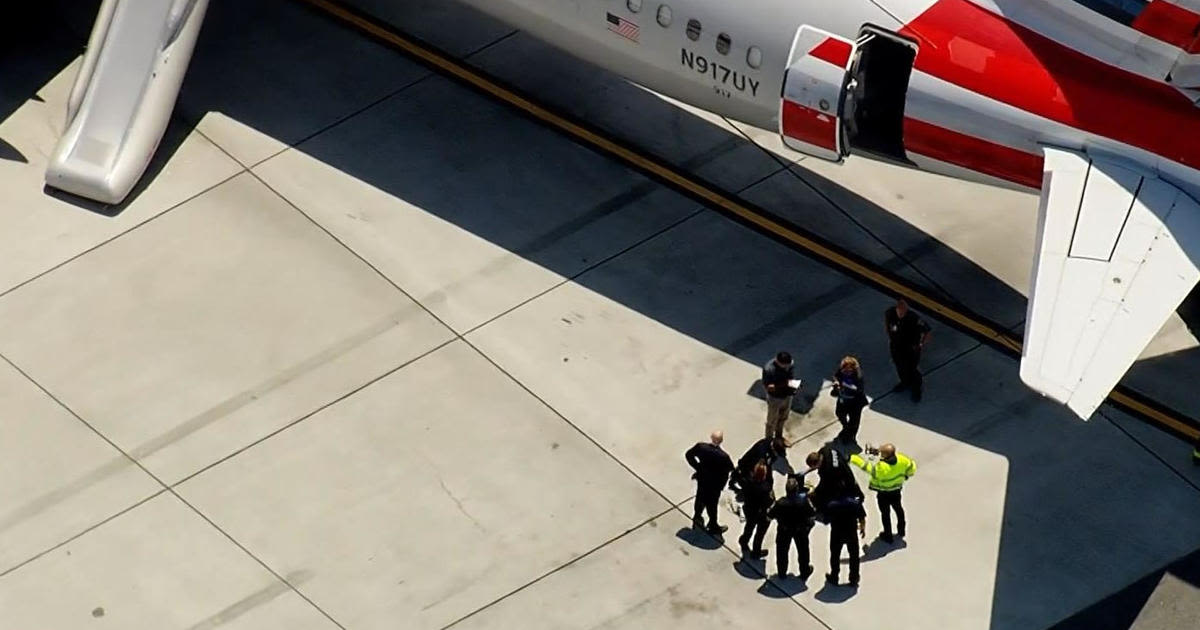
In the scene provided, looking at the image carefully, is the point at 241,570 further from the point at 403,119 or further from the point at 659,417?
the point at 403,119

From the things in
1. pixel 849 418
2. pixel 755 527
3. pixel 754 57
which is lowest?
pixel 755 527

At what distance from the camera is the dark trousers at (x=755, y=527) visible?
24945mm

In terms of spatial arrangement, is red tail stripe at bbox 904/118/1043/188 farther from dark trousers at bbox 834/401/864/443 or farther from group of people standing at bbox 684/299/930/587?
dark trousers at bbox 834/401/864/443

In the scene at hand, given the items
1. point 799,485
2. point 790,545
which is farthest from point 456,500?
point 799,485

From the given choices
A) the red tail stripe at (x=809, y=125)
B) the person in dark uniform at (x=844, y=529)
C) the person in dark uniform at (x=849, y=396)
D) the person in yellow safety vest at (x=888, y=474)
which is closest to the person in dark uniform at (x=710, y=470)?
the person in dark uniform at (x=844, y=529)

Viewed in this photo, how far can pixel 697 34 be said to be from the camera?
28031 mm

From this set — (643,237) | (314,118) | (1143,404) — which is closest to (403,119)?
(314,118)

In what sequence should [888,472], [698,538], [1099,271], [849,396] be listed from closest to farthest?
[1099,271]
[888,472]
[698,538]
[849,396]

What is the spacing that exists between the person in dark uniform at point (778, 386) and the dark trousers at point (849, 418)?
1.96 ft

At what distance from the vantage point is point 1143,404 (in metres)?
27.4

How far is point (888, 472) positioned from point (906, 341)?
8.21ft

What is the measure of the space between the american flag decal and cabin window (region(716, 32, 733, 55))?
1167mm

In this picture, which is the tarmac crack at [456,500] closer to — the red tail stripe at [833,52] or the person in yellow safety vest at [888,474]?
the person in yellow safety vest at [888,474]

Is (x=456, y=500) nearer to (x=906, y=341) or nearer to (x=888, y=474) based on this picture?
(x=888, y=474)
